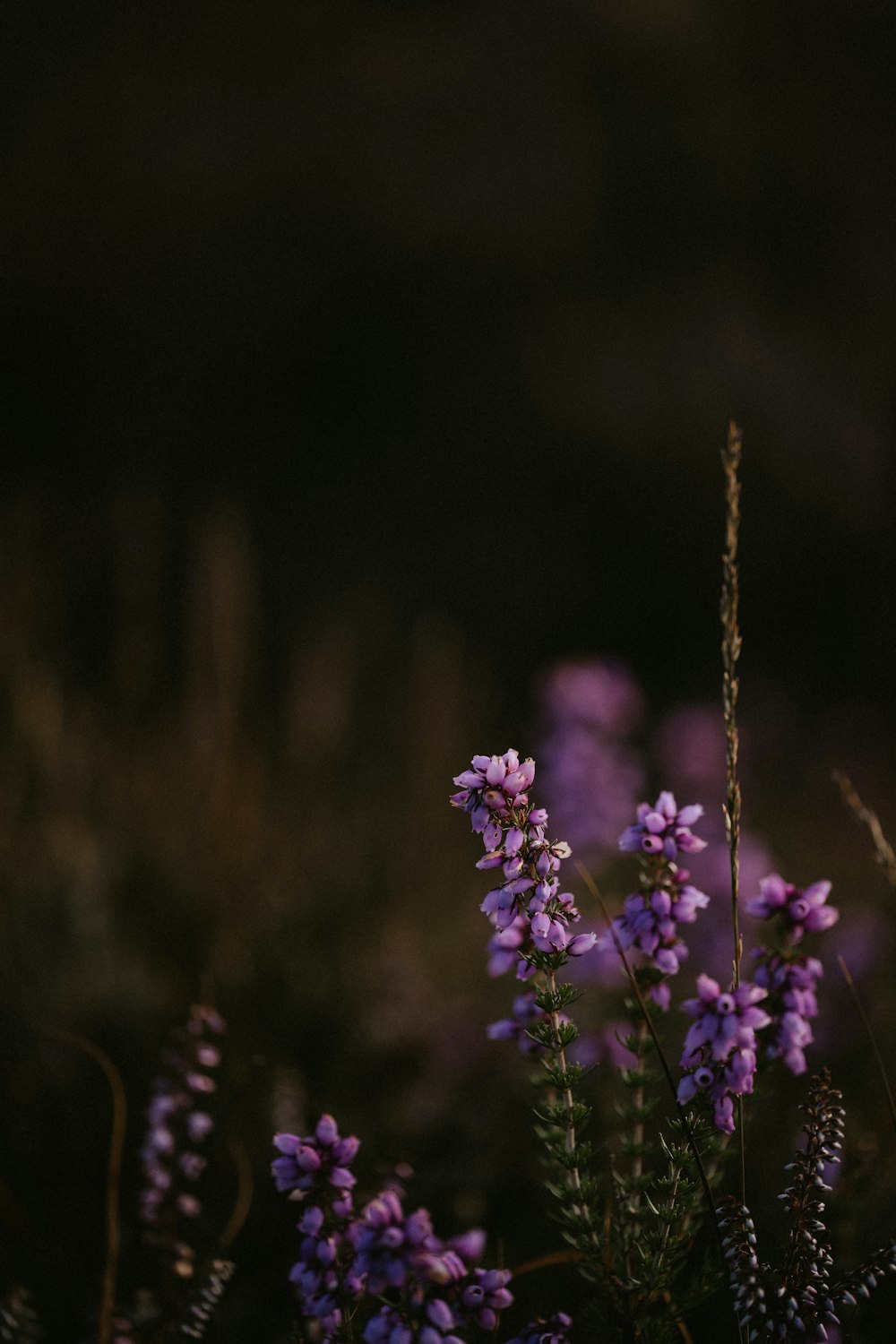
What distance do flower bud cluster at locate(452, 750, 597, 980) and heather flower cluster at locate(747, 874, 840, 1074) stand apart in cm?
27

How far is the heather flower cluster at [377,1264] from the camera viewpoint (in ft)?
3.53

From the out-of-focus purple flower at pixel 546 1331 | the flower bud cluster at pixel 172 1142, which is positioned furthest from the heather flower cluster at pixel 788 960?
the flower bud cluster at pixel 172 1142

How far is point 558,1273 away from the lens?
208cm

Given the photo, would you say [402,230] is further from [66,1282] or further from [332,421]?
[66,1282]

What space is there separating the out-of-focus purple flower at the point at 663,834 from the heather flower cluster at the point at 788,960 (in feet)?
0.42

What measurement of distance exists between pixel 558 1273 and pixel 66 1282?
1.01m

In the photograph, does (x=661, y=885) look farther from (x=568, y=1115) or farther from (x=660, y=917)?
(x=568, y=1115)

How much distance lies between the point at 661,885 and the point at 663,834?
0.07 meters

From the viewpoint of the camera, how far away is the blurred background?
5.65 meters

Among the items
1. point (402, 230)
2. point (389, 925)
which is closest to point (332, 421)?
point (402, 230)

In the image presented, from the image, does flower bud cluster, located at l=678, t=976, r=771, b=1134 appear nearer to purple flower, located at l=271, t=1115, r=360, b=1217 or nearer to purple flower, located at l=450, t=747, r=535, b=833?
purple flower, located at l=450, t=747, r=535, b=833

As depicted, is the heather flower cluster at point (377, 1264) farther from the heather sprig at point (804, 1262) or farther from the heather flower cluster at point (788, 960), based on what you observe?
the heather flower cluster at point (788, 960)

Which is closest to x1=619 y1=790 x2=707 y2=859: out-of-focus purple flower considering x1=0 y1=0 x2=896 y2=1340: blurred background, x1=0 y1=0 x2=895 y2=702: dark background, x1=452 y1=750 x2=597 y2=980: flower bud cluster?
x1=452 y1=750 x2=597 y2=980: flower bud cluster

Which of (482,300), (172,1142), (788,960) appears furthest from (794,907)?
(482,300)
